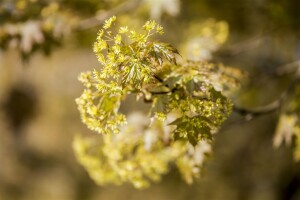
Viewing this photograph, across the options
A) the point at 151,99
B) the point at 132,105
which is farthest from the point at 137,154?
the point at 132,105

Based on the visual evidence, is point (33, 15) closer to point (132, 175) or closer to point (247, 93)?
point (132, 175)

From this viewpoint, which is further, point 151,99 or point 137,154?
point 137,154

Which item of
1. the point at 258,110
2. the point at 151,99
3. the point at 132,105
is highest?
the point at 151,99

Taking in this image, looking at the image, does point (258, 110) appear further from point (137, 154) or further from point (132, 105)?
point (132, 105)

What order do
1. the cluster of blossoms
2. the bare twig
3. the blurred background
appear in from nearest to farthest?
the cluster of blossoms < the bare twig < the blurred background

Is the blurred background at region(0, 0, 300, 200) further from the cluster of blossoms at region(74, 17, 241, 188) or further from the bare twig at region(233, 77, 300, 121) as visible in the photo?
the cluster of blossoms at region(74, 17, 241, 188)

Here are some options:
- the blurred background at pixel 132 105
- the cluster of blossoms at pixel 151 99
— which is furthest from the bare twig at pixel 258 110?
the cluster of blossoms at pixel 151 99

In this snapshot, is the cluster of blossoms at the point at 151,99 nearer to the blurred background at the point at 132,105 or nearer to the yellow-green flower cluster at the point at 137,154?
the yellow-green flower cluster at the point at 137,154

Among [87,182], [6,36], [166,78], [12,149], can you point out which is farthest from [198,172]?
[12,149]

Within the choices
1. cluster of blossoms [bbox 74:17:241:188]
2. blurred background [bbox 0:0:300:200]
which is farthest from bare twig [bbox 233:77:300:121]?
cluster of blossoms [bbox 74:17:241:188]
